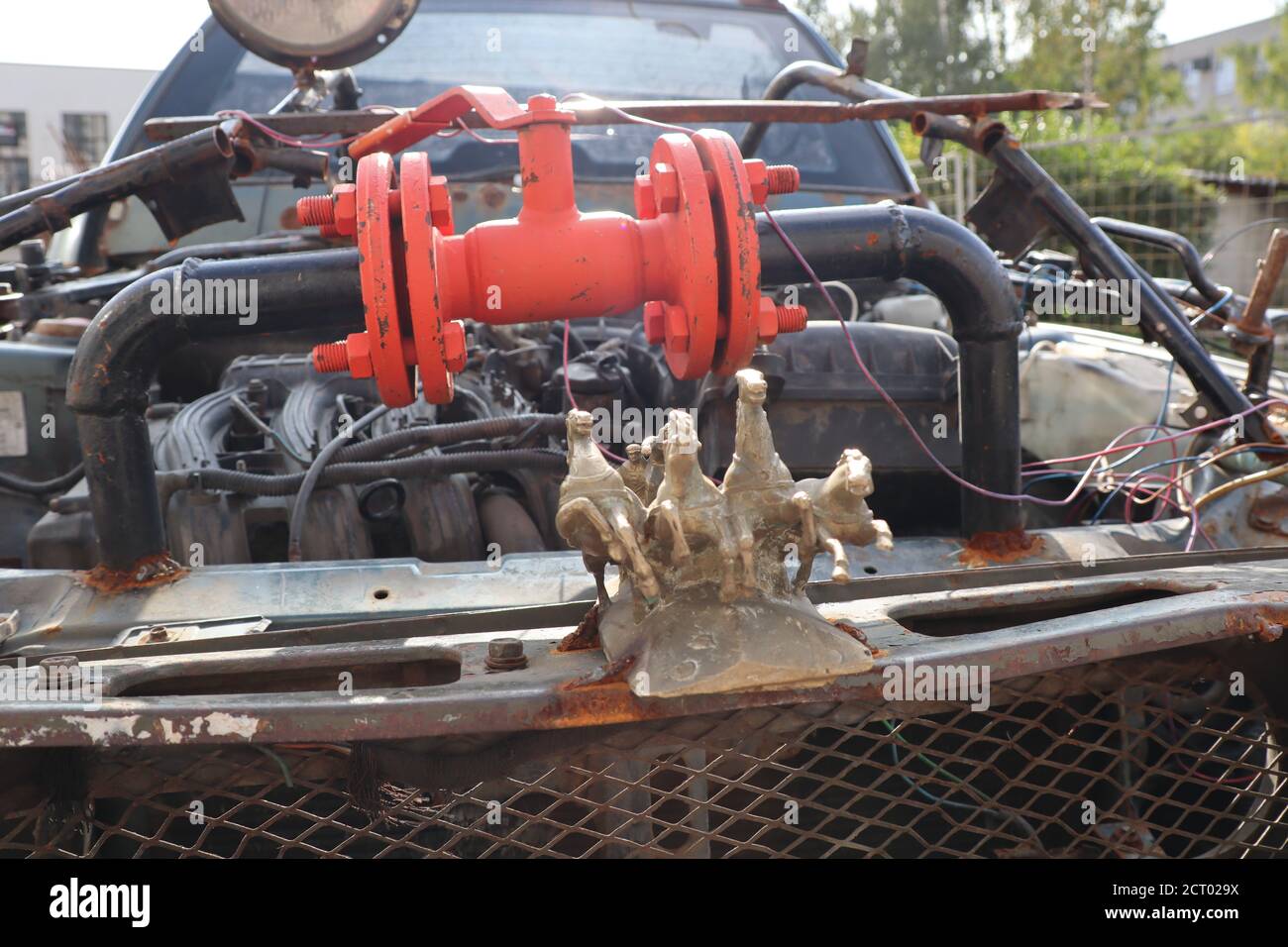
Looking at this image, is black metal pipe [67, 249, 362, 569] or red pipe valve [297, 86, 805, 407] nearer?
red pipe valve [297, 86, 805, 407]

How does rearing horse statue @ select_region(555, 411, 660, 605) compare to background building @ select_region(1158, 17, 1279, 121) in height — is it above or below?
below

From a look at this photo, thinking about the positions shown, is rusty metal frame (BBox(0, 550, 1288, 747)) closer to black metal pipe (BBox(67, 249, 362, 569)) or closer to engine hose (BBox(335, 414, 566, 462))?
black metal pipe (BBox(67, 249, 362, 569))

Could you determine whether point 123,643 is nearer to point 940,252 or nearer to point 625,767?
point 625,767

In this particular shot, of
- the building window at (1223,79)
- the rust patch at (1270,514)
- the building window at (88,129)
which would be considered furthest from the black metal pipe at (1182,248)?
the building window at (1223,79)

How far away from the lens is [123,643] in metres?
1.30

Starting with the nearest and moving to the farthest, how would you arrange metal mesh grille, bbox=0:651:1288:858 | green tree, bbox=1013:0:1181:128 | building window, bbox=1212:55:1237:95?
metal mesh grille, bbox=0:651:1288:858
green tree, bbox=1013:0:1181:128
building window, bbox=1212:55:1237:95

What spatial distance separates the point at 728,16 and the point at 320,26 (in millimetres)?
1885

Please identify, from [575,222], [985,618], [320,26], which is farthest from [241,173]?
[985,618]

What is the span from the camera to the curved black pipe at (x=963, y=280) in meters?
1.54

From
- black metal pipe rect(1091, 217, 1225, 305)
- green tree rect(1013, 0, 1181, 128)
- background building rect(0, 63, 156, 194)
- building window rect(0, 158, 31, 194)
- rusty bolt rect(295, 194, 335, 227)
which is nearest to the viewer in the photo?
rusty bolt rect(295, 194, 335, 227)

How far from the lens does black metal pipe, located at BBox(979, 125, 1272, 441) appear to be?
6.06 feet

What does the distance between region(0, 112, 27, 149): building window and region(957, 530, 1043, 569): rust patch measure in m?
27.0

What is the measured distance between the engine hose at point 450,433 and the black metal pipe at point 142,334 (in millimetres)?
332

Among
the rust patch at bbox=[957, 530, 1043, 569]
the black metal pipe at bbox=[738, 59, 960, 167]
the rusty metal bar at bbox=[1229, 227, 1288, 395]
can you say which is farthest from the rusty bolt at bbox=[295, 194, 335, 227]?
the rusty metal bar at bbox=[1229, 227, 1288, 395]
